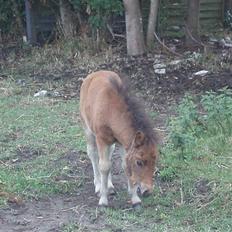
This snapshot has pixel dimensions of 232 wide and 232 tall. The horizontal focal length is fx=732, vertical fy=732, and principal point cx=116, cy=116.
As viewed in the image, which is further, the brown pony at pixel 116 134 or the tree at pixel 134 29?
the tree at pixel 134 29

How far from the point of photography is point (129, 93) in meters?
6.25

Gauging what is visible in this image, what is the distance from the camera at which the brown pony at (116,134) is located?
576cm

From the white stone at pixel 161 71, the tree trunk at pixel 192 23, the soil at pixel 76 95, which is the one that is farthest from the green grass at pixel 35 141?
the tree trunk at pixel 192 23

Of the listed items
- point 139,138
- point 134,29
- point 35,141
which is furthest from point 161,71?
point 139,138

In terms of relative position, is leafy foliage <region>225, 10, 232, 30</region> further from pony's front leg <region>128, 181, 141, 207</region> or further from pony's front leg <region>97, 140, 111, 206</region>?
pony's front leg <region>128, 181, 141, 207</region>

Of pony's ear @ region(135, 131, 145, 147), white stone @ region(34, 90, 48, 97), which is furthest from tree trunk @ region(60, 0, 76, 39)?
pony's ear @ region(135, 131, 145, 147)

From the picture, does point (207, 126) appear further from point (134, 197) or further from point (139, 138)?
point (139, 138)

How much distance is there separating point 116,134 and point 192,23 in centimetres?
787

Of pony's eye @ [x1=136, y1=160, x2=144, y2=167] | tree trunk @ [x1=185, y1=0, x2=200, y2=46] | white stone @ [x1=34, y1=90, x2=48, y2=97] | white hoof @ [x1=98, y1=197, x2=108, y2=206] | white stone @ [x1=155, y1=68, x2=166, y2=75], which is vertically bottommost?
white stone @ [x1=155, y1=68, x2=166, y2=75]

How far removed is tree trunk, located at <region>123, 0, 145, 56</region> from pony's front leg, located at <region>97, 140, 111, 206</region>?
22.8 feet

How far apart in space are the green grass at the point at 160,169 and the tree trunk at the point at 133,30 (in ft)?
11.5

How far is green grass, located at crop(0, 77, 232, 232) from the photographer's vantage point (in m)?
5.97

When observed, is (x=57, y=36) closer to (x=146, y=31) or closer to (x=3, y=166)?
(x=146, y=31)

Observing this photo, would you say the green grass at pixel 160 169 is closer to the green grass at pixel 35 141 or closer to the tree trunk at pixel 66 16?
the green grass at pixel 35 141
